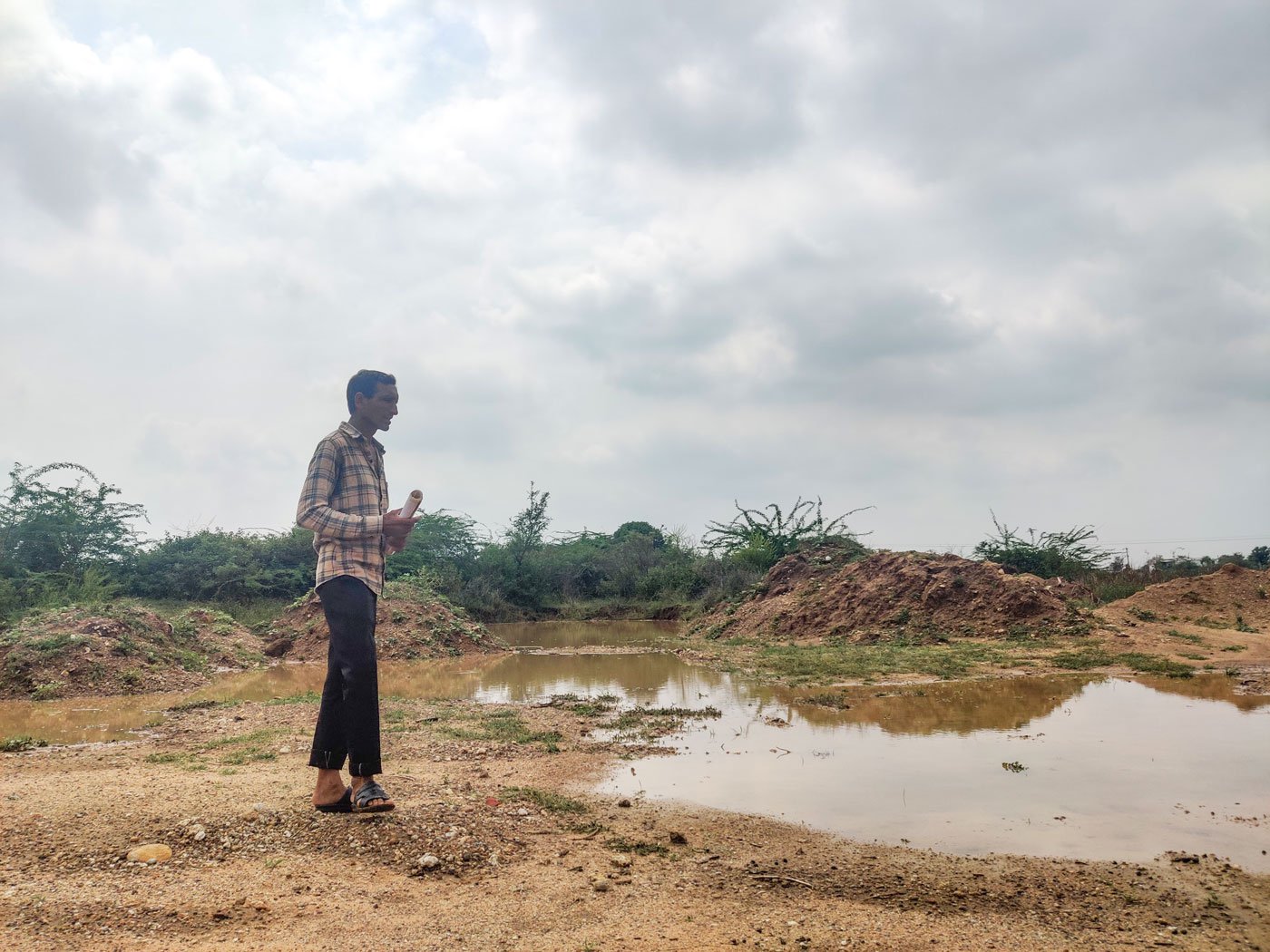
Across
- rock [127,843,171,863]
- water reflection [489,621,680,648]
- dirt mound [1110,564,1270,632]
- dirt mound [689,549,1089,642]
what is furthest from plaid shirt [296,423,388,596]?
dirt mound [1110,564,1270,632]

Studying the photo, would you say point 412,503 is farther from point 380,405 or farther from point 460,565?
point 460,565

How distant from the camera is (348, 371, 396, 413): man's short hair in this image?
4.46 metres

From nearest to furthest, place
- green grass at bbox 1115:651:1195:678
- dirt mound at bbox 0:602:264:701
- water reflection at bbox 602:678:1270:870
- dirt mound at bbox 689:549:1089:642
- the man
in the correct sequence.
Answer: water reflection at bbox 602:678:1270:870 < the man < green grass at bbox 1115:651:1195:678 < dirt mound at bbox 0:602:264:701 < dirt mound at bbox 689:549:1089:642

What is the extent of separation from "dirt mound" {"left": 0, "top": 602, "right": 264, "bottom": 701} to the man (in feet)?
27.6

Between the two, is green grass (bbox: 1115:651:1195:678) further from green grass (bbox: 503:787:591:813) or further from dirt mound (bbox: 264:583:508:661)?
dirt mound (bbox: 264:583:508:661)

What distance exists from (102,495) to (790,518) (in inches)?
828

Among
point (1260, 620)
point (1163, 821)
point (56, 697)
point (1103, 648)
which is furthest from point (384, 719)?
point (1260, 620)

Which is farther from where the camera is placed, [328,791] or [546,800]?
[546,800]

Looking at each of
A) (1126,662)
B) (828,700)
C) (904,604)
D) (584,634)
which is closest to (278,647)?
(584,634)

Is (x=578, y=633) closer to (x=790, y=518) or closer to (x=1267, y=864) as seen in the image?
(x=790, y=518)

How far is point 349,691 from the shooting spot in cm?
391

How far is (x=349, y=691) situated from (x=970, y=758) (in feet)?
13.6

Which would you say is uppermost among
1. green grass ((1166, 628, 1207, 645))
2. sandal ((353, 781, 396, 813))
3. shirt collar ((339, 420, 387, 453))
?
shirt collar ((339, 420, 387, 453))

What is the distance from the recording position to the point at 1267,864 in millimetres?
3283
